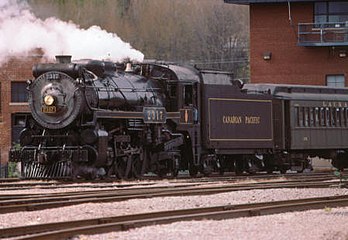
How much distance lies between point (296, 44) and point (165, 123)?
19.7 meters

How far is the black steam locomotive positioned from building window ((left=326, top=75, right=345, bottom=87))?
11373 mm

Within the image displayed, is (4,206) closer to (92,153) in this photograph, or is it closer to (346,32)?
(92,153)

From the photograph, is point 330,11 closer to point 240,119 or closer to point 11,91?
point 11,91

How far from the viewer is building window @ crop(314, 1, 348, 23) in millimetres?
41500

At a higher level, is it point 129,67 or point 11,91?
point 11,91

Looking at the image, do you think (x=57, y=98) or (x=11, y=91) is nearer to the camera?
(x=57, y=98)

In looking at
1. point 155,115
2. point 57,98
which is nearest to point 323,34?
point 155,115

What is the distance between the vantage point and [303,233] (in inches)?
448

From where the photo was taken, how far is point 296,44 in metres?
42.5

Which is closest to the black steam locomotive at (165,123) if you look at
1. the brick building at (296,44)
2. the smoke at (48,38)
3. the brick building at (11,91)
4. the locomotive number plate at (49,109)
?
the locomotive number plate at (49,109)

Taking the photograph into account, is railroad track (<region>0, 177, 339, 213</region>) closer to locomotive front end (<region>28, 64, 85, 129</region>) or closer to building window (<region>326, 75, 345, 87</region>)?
locomotive front end (<region>28, 64, 85, 129</region>)

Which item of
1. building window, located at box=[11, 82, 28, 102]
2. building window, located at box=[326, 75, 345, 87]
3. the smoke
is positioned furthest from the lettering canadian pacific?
building window, located at box=[326, 75, 345, 87]

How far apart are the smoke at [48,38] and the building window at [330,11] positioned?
17.0m

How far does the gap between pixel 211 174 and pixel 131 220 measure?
1413 cm
